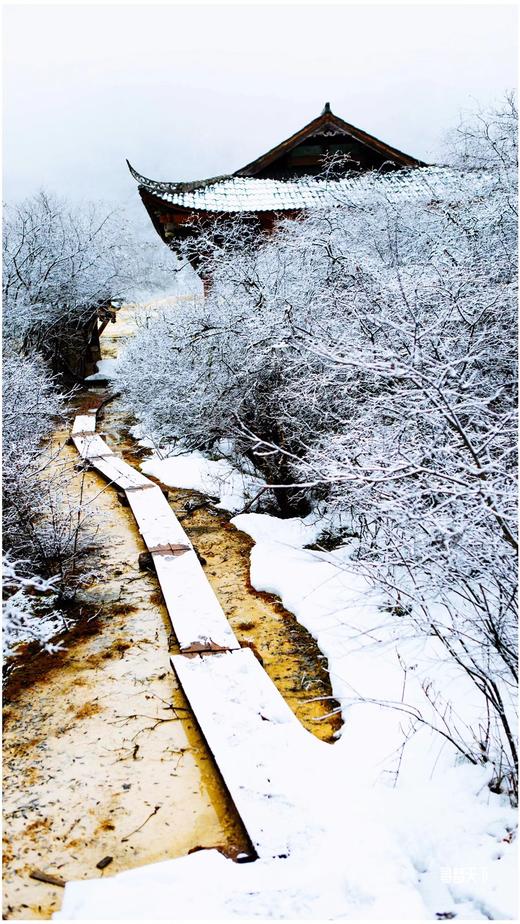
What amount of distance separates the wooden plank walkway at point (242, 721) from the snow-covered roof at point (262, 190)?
360 inches

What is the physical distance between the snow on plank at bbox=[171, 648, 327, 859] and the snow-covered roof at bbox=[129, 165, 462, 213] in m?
10.2

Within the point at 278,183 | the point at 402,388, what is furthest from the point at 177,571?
the point at 278,183

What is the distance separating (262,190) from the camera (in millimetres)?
13086

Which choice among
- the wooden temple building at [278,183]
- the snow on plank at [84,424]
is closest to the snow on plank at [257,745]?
the snow on plank at [84,424]

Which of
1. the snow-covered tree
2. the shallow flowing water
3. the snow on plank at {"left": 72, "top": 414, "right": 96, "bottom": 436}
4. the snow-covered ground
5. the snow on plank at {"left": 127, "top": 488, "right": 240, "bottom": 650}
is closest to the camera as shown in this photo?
the snow-covered ground

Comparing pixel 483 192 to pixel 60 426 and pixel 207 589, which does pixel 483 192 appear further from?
pixel 60 426

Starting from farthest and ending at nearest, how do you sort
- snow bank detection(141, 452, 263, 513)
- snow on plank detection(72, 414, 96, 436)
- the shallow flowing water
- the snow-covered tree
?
snow on plank detection(72, 414, 96, 436) < snow bank detection(141, 452, 263, 513) < the shallow flowing water < the snow-covered tree

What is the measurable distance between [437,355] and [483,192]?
419 cm

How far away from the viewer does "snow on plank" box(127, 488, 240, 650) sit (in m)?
4.11

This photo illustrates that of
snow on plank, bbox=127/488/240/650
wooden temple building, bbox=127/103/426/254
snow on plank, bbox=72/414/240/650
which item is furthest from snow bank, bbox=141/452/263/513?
wooden temple building, bbox=127/103/426/254

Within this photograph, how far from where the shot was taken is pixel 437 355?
127 inches

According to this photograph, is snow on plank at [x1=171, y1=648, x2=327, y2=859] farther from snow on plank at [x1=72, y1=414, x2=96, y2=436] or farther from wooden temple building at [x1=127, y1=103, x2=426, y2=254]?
wooden temple building at [x1=127, y1=103, x2=426, y2=254]

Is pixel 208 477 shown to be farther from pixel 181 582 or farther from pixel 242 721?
pixel 242 721

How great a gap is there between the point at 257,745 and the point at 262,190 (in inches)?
488
